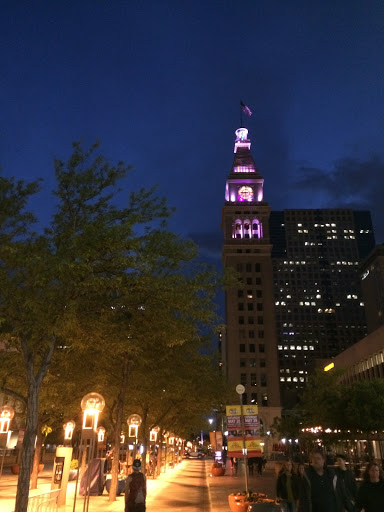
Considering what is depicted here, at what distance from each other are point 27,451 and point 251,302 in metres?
105

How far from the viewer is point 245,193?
134125 millimetres

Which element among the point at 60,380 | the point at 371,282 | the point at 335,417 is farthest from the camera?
the point at 371,282

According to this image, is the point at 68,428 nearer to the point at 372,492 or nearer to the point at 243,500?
the point at 243,500

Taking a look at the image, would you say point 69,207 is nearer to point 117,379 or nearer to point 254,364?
point 117,379

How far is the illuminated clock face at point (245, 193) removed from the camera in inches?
5266

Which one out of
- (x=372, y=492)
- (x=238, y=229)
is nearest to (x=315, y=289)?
(x=238, y=229)

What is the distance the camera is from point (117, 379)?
76.8ft

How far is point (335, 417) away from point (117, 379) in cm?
2162

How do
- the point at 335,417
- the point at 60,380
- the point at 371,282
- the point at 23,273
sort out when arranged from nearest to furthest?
the point at 23,273 → the point at 60,380 → the point at 335,417 → the point at 371,282

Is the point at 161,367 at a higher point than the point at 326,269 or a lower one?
lower

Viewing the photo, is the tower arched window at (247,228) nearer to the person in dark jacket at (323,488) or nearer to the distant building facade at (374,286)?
the distant building facade at (374,286)

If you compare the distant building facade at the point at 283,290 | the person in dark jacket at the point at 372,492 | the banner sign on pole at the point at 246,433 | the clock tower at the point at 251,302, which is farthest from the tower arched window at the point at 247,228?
the person in dark jacket at the point at 372,492

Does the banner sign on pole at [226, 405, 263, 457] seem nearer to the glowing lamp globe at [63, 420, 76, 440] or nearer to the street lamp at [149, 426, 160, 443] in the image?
the glowing lamp globe at [63, 420, 76, 440]

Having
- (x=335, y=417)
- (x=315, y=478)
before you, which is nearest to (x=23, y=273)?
(x=315, y=478)
